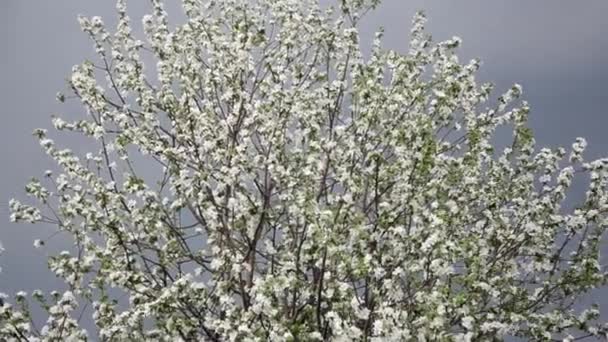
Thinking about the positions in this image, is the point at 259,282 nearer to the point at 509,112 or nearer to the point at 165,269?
the point at 165,269

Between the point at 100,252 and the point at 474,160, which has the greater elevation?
the point at 474,160

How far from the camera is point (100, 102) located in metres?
18.3

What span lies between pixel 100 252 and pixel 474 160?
21.3 feet

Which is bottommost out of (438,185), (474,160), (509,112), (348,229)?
(348,229)

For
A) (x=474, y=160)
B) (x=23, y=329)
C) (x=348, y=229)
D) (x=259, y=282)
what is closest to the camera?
(x=259, y=282)

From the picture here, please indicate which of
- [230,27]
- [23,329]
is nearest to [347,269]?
[23,329]

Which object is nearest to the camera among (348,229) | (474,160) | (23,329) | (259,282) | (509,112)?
(259,282)

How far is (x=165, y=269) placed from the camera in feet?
54.8

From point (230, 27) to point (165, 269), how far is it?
562cm

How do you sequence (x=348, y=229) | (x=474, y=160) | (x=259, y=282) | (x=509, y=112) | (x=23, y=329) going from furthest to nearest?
(x=509, y=112) < (x=474, y=160) < (x=23, y=329) < (x=348, y=229) < (x=259, y=282)

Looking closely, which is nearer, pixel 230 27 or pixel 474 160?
pixel 474 160

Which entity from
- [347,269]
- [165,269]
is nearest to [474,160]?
[347,269]

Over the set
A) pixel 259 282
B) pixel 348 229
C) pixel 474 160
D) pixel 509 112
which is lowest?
pixel 259 282

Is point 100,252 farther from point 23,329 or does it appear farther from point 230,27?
point 230,27
